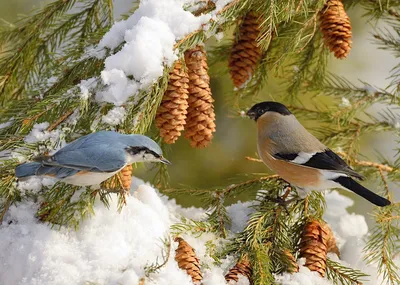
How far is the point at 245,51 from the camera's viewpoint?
6.35 ft

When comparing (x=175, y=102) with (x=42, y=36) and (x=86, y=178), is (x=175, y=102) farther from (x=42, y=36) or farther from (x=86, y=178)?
(x=42, y=36)

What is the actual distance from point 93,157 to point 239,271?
1.53 feet

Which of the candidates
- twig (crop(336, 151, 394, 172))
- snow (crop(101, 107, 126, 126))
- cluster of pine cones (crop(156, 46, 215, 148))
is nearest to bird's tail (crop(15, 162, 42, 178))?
snow (crop(101, 107, 126, 126))

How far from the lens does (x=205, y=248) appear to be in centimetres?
156

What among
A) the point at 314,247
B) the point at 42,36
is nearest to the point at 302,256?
the point at 314,247

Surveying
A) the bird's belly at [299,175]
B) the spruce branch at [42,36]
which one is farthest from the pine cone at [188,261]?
the spruce branch at [42,36]

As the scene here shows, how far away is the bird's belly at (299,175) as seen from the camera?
178 centimetres

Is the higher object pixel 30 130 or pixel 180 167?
pixel 30 130

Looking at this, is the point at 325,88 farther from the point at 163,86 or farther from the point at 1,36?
the point at 1,36

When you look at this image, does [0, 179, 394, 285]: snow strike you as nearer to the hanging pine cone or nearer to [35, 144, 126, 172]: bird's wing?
the hanging pine cone

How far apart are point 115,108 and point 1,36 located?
2.61 ft

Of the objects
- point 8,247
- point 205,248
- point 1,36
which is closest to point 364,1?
point 205,248

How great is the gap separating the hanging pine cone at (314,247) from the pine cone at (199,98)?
15.6 inches

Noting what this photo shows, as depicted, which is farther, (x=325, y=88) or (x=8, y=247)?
(x=325, y=88)
